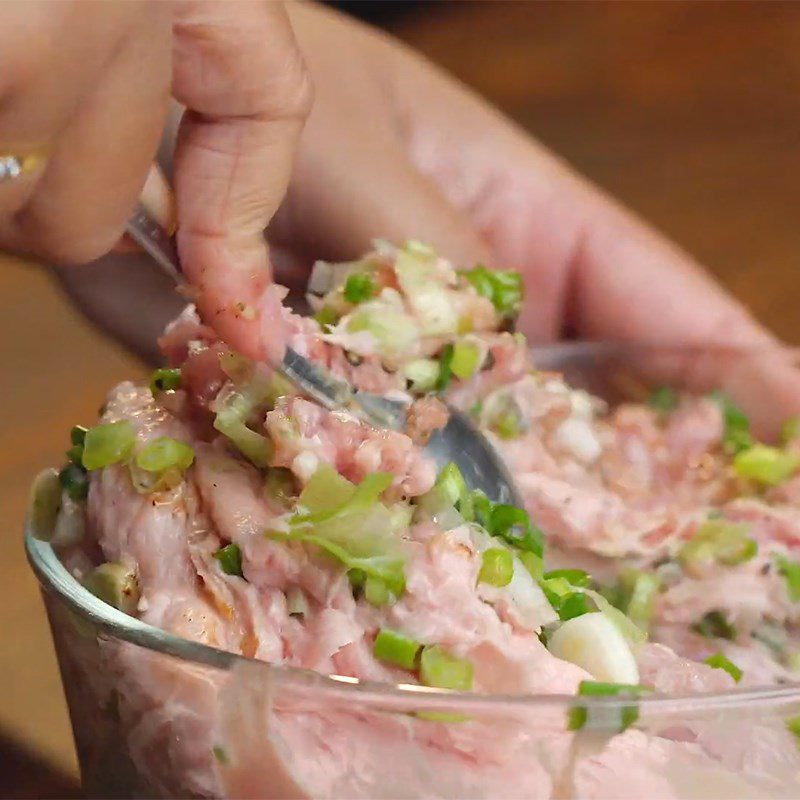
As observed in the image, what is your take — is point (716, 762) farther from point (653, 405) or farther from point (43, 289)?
point (43, 289)

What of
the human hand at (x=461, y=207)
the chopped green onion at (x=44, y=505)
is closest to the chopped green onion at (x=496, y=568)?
the chopped green onion at (x=44, y=505)

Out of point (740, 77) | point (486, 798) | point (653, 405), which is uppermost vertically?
point (486, 798)

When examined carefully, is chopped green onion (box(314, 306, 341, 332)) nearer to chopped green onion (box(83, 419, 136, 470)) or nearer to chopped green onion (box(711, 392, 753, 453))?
chopped green onion (box(83, 419, 136, 470))

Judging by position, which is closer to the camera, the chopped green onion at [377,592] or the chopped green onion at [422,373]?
the chopped green onion at [377,592]

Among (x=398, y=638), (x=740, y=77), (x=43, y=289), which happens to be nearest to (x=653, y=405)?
(x=398, y=638)

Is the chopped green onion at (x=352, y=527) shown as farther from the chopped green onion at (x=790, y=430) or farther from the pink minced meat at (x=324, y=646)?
the chopped green onion at (x=790, y=430)

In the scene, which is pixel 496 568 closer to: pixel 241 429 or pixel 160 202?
pixel 241 429
